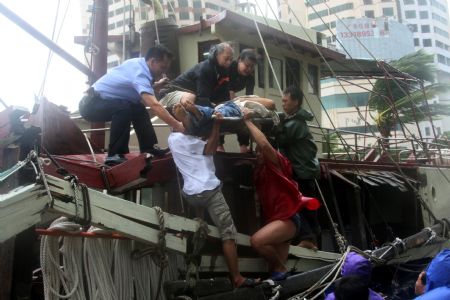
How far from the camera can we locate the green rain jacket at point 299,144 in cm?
526

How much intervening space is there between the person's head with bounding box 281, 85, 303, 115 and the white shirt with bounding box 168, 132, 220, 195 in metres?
1.45

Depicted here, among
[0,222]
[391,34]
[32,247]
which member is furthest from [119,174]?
[391,34]

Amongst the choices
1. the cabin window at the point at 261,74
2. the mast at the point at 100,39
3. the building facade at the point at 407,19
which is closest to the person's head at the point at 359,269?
the mast at the point at 100,39

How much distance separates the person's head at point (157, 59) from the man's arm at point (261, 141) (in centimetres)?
92

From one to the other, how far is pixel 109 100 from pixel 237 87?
1651mm

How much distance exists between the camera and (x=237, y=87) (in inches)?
221

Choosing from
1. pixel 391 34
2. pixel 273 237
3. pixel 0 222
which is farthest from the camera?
pixel 391 34

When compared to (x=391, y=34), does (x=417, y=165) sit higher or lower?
lower

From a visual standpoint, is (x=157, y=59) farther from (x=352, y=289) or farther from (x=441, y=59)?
(x=441, y=59)

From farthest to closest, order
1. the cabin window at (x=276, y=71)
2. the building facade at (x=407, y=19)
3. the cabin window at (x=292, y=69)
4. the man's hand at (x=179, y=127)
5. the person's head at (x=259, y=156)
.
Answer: the building facade at (x=407, y=19)
the cabin window at (x=292, y=69)
the cabin window at (x=276, y=71)
the person's head at (x=259, y=156)
the man's hand at (x=179, y=127)

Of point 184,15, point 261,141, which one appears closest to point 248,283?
point 261,141

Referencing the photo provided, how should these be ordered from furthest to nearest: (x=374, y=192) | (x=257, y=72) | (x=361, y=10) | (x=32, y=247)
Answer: (x=361, y=10) → (x=257, y=72) → (x=374, y=192) → (x=32, y=247)

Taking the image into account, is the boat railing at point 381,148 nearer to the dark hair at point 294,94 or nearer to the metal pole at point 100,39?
the dark hair at point 294,94

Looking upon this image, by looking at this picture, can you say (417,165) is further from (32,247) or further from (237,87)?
(32,247)
